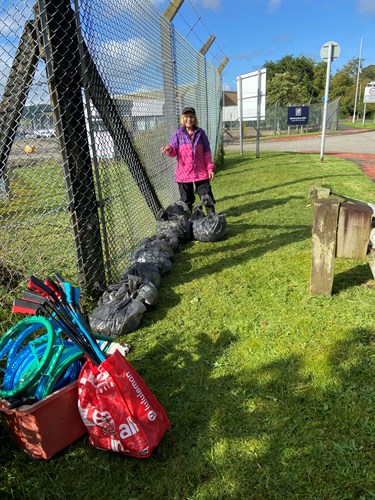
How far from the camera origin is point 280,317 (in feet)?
9.81

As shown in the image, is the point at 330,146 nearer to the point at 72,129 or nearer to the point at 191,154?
the point at 191,154

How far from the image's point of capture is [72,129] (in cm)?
284

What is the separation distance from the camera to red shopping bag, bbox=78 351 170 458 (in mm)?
1739

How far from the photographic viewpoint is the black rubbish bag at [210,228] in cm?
480

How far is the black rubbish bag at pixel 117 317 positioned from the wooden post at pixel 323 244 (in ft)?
4.89

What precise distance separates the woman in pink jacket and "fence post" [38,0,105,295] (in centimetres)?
229

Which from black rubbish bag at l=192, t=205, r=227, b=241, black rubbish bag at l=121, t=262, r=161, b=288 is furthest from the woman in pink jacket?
black rubbish bag at l=121, t=262, r=161, b=288

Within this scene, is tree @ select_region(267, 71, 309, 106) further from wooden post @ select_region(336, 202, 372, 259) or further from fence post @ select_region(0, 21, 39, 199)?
fence post @ select_region(0, 21, 39, 199)

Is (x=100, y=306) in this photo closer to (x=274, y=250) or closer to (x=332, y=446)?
(x=332, y=446)

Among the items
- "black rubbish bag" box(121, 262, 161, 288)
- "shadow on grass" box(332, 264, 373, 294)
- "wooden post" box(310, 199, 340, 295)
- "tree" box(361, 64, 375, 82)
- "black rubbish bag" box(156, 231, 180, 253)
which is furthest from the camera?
"tree" box(361, 64, 375, 82)

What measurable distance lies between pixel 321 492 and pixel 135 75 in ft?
14.5

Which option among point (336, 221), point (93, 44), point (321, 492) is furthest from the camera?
point (93, 44)

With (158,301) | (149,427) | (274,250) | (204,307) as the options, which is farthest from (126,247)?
(149,427)

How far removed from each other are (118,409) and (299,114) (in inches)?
1321
